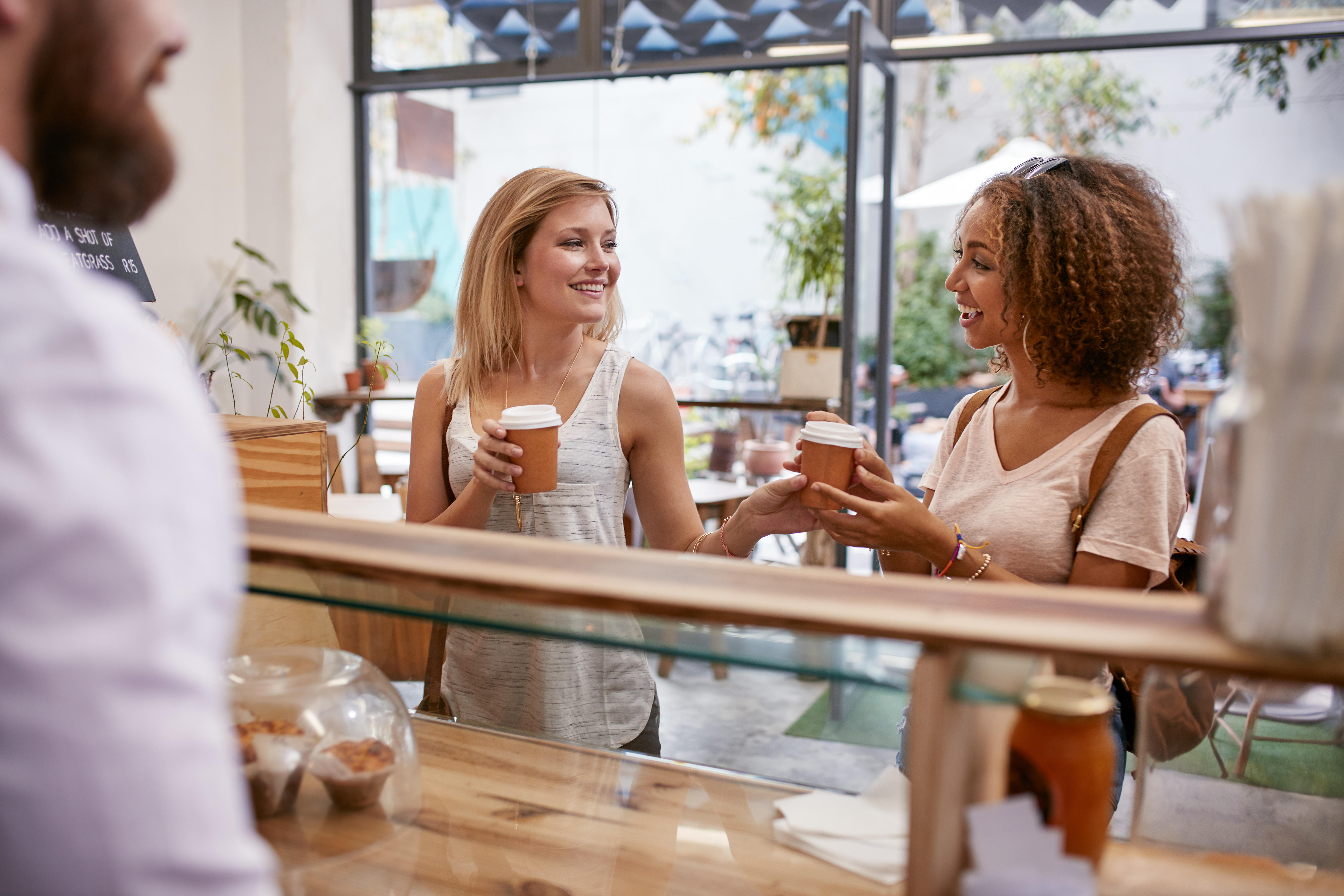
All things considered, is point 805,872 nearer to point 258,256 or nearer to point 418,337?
point 258,256

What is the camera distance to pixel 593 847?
42.8 inches

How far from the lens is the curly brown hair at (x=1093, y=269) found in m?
1.69

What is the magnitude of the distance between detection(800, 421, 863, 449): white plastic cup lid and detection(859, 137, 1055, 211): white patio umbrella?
3.78 meters

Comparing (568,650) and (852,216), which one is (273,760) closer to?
(568,650)

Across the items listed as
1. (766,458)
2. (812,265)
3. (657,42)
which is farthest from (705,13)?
(766,458)

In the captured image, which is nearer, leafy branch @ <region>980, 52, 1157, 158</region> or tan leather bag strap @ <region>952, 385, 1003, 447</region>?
tan leather bag strap @ <region>952, 385, 1003, 447</region>

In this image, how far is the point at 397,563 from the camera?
34.9 inches

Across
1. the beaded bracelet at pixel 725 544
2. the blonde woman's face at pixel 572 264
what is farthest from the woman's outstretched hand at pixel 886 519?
the blonde woman's face at pixel 572 264

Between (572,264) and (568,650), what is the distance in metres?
0.81

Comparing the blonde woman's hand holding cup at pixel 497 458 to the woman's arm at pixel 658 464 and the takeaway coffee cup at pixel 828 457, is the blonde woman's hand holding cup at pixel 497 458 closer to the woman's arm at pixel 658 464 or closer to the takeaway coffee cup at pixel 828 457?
the woman's arm at pixel 658 464

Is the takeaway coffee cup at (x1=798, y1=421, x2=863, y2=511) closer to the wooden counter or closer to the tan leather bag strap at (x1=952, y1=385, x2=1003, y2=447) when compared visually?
the tan leather bag strap at (x1=952, y1=385, x2=1003, y2=447)

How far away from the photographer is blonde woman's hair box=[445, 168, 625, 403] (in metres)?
2.08

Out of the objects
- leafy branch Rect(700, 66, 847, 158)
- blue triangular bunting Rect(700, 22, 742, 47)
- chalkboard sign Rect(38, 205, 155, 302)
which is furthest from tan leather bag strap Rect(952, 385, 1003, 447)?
blue triangular bunting Rect(700, 22, 742, 47)

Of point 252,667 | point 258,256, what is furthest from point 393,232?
point 252,667
